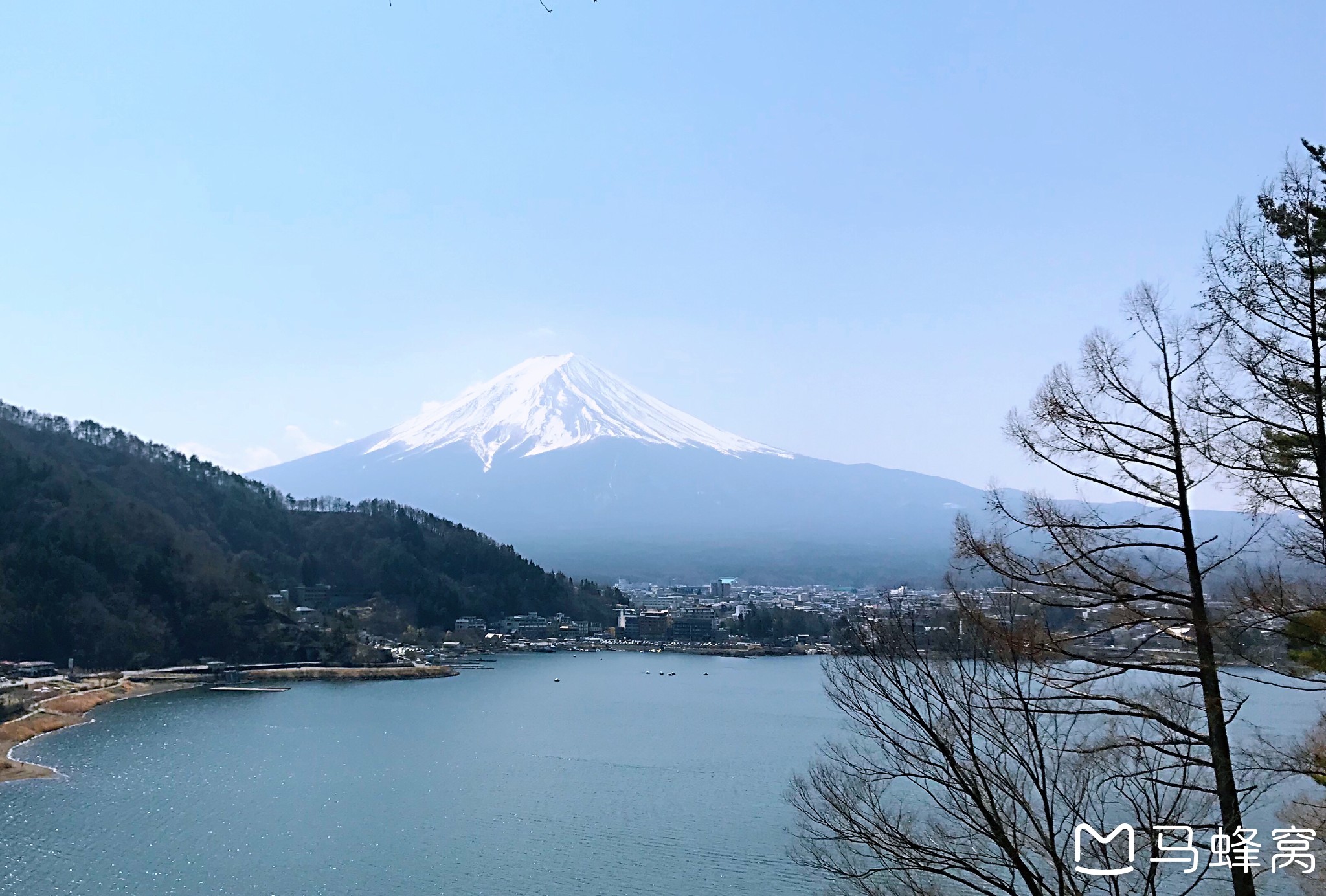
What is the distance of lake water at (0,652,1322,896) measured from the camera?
26.5 ft

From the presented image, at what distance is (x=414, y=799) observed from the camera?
37.1ft

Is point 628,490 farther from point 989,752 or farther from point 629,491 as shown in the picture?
point 989,752

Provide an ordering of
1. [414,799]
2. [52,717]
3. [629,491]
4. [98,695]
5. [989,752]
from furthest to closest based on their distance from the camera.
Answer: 1. [629,491]
2. [98,695]
3. [52,717]
4. [414,799]
5. [989,752]

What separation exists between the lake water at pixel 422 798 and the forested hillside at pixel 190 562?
218 inches

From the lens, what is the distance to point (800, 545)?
83.0 meters

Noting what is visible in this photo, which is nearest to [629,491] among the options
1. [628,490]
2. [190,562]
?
[628,490]

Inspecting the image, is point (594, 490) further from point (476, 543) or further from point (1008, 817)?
point (1008, 817)

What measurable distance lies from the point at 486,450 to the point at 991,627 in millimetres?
104569

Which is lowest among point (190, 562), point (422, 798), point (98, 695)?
point (422, 798)

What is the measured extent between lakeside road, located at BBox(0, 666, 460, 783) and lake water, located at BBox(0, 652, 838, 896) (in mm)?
385

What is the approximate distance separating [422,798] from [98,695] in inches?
424

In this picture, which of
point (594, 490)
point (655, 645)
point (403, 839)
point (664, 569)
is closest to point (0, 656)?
point (403, 839)

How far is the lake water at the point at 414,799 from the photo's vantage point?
8.09 meters

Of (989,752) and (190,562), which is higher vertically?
(190,562)
